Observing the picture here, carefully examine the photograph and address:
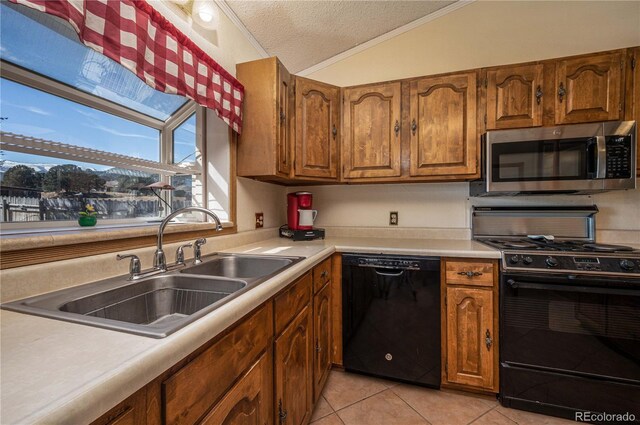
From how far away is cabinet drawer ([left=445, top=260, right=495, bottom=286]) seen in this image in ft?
5.24

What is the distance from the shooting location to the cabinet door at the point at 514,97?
5.78ft

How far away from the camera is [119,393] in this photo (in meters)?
0.43

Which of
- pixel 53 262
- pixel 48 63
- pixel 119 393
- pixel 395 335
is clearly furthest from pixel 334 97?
pixel 119 393

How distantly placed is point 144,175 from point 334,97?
1.42 m

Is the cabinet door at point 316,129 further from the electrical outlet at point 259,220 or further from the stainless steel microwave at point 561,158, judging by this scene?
the stainless steel microwave at point 561,158

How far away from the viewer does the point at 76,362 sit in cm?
47

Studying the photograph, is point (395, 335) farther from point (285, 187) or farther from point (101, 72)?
point (101, 72)

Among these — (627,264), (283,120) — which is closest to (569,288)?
(627,264)

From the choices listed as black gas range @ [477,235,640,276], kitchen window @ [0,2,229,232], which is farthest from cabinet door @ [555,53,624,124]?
kitchen window @ [0,2,229,232]

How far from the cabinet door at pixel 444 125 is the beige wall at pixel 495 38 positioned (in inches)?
17.7

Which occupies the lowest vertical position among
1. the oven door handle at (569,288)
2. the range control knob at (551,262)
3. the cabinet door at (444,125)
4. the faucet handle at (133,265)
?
the oven door handle at (569,288)

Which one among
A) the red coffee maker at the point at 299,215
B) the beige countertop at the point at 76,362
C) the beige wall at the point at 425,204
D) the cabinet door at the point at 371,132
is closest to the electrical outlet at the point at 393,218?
the beige wall at the point at 425,204

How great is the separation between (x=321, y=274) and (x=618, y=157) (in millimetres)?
1874

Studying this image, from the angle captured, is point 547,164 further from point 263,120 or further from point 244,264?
point 244,264
